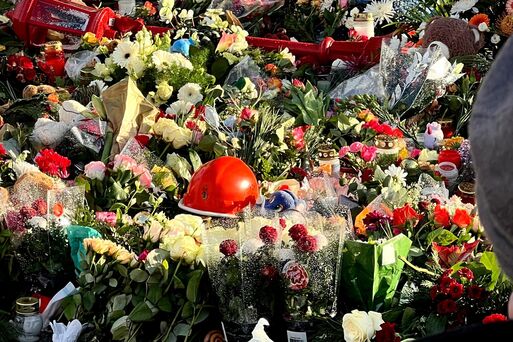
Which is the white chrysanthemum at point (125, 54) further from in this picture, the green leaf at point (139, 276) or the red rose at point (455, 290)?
the red rose at point (455, 290)

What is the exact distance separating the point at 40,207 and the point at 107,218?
8.1 inches

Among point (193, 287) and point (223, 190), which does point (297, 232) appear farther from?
point (223, 190)

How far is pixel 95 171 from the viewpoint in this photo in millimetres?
3480

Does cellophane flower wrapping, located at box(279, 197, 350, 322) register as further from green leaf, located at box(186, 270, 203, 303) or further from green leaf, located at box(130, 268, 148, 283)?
green leaf, located at box(130, 268, 148, 283)

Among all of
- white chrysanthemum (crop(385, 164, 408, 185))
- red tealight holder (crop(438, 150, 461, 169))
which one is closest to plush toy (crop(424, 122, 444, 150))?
red tealight holder (crop(438, 150, 461, 169))

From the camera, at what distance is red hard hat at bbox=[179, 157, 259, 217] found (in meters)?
3.23

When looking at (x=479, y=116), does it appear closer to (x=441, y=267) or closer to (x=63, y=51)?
(x=441, y=267)

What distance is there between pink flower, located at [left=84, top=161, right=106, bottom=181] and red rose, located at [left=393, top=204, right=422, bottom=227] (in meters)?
1.09

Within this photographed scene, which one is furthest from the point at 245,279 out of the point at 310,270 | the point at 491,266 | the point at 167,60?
the point at 167,60

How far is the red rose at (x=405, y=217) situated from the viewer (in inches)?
114

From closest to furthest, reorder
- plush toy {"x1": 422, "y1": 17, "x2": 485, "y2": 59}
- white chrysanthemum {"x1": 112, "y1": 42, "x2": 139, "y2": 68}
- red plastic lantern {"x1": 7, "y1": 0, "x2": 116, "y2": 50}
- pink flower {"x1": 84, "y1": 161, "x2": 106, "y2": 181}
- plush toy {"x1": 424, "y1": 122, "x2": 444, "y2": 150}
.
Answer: pink flower {"x1": 84, "y1": 161, "x2": 106, "y2": 181} → plush toy {"x1": 424, "y1": 122, "x2": 444, "y2": 150} → white chrysanthemum {"x1": 112, "y1": 42, "x2": 139, "y2": 68} → plush toy {"x1": 422, "y1": 17, "x2": 485, "y2": 59} → red plastic lantern {"x1": 7, "y1": 0, "x2": 116, "y2": 50}

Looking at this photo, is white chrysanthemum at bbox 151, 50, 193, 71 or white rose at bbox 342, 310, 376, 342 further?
white chrysanthemum at bbox 151, 50, 193, 71

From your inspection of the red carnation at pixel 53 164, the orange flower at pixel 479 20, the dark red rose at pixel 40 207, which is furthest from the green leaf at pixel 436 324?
the orange flower at pixel 479 20

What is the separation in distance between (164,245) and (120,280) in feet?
0.51
